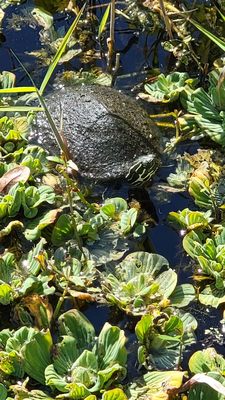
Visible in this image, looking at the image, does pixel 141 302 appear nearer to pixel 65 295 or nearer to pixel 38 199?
pixel 65 295

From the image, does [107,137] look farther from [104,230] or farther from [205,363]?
[205,363]

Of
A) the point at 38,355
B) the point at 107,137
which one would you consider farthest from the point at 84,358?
the point at 107,137

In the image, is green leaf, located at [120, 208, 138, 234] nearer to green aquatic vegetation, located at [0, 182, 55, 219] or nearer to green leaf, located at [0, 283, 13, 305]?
green aquatic vegetation, located at [0, 182, 55, 219]

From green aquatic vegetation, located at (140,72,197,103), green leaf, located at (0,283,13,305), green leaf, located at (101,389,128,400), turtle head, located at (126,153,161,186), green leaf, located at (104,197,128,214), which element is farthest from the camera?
green aquatic vegetation, located at (140,72,197,103)

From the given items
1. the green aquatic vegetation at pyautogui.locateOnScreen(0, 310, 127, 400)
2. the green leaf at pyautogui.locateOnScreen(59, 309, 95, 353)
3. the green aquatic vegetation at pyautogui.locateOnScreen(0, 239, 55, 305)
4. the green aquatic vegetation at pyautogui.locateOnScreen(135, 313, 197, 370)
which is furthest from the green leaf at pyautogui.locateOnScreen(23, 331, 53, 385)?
the green aquatic vegetation at pyautogui.locateOnScreen(135, 313, 197, 370)

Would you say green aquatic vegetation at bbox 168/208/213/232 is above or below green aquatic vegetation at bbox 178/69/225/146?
below

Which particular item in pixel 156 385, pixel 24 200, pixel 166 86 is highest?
pixel 166 86

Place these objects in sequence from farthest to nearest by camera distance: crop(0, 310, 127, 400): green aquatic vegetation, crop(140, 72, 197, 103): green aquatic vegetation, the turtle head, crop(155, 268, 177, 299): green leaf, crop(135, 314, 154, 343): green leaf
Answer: crop(140, 72, 197, 103): green aquatic vegetation → the turtle head → crop(155, 268, 177, 299): green leaf → crop(135, 314, 154, 343): green leaf → crop(0, 310, 127, 400): green aquatic vegetation
